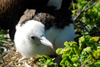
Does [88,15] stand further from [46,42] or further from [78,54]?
[78,54]

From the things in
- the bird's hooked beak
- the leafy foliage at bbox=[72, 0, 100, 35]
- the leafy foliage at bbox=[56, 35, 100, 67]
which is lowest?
the leafy foliage at bbox=[56, 35, 100, 67]

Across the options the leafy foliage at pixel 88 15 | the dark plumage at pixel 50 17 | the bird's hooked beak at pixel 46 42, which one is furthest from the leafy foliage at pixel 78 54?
the leafy foliage at pixel 88 15

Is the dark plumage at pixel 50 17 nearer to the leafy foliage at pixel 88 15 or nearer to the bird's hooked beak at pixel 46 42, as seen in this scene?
the bird's hooked beak at pixel 46 42

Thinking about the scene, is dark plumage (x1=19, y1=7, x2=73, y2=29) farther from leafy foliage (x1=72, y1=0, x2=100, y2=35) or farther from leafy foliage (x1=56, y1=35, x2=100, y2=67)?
leafy foliage (x1=56, y1=35, x2=100, y2=67)

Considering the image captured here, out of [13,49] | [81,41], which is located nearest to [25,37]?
[81,41]

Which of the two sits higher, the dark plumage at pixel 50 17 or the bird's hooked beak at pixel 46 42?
the dark plumage at pixel 50 17

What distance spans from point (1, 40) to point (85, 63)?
1497 millimetres

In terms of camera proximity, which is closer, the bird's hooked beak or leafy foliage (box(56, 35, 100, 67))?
→ leafy foliage (box(56, 35, 100, 67))

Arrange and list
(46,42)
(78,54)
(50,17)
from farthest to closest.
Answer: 1. (50,17)
2. (46,42)
3. (78,54)

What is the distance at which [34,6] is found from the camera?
2.19 meters

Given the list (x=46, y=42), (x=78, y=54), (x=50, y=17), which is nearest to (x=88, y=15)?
(x=50, y=17)

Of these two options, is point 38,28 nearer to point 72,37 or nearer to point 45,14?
point 45,14

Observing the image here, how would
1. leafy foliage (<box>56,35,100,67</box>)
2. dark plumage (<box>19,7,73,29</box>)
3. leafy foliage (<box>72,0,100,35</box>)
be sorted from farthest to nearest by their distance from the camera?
leafy foliage (<box>72,0,100,35</box>)
dark plumage (<box>19,7,73,29</box>)
leafy foliage (<box>56,35,100,67</box>)

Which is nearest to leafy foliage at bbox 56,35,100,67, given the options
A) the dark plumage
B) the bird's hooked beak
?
the bird's hooked beak
